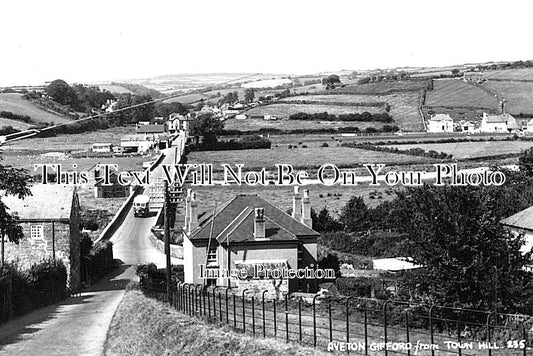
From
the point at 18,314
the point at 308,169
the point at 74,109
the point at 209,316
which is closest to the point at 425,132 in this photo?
the point at 308,169

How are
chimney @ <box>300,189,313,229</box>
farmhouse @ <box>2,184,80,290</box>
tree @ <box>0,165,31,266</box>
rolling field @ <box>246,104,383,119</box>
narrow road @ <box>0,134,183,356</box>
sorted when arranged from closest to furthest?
narrow road @ <box>0,134,183,356</box>, tree @ <box>0,165,31,266</box>, chimney @ <box>300,189,313,229</box>, farmhouse @ <box>2,184,80,290</box>, rolling field @ <box>246,104,383,119</box>

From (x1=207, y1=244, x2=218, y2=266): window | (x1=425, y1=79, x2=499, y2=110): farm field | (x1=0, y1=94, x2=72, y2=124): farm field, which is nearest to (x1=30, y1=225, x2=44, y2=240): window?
(x1=207, y1=244, x2=218, y2=266): window

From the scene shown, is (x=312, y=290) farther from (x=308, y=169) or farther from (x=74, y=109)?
(x=74, y=109)

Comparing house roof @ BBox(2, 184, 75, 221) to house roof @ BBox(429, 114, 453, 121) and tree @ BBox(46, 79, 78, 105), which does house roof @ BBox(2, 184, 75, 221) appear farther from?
tree @ BBox(46, 79, 78, 105)

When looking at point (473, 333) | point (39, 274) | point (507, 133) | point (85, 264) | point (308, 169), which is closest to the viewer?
point (473, 333)

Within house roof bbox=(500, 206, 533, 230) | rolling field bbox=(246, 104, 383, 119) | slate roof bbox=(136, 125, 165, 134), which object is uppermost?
rolling field bbox=(246, 104, 383, 119)

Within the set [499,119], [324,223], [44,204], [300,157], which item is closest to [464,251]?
[44,204]

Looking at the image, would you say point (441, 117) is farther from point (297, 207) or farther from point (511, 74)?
point (297, 207)
